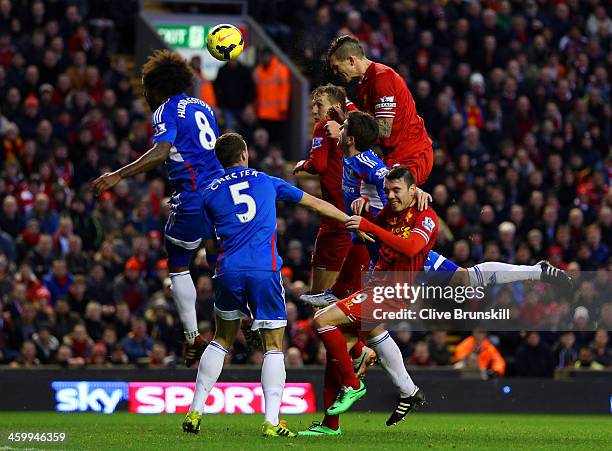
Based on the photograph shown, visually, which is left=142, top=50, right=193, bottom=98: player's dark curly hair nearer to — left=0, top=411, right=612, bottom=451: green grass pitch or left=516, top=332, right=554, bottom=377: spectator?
left=0, top=411, right=612, bottom=451: green grass pitch

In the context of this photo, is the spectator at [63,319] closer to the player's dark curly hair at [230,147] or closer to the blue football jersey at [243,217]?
the blue football jersey at [243,217]

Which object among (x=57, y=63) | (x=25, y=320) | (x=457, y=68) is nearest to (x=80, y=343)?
(x=25, y=320)

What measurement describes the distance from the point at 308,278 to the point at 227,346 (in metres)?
8.54

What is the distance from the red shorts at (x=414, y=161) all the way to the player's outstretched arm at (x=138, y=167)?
2026 mm

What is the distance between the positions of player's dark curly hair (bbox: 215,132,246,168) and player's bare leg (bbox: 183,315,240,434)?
138cm

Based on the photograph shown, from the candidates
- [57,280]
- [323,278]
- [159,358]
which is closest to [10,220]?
[57,280]

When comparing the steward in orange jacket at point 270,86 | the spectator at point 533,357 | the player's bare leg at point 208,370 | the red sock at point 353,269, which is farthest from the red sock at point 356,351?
the steward in orange jacket at point 270,86

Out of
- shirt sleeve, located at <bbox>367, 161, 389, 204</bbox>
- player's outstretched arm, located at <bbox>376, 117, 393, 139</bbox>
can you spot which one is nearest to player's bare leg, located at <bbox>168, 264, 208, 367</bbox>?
shirt sleeve, located at <bbox>367, 161, 389, 204</bbox>

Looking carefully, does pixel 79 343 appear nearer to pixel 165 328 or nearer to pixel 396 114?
pixel 165 328

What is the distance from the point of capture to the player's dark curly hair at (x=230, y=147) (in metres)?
12.2

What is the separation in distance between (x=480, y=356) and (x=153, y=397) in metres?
4.71

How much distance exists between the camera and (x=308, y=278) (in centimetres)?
2105

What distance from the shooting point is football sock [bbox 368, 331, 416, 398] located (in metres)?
12.9

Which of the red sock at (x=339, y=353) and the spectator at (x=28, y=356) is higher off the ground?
the red sock at (x=339, y=353)
